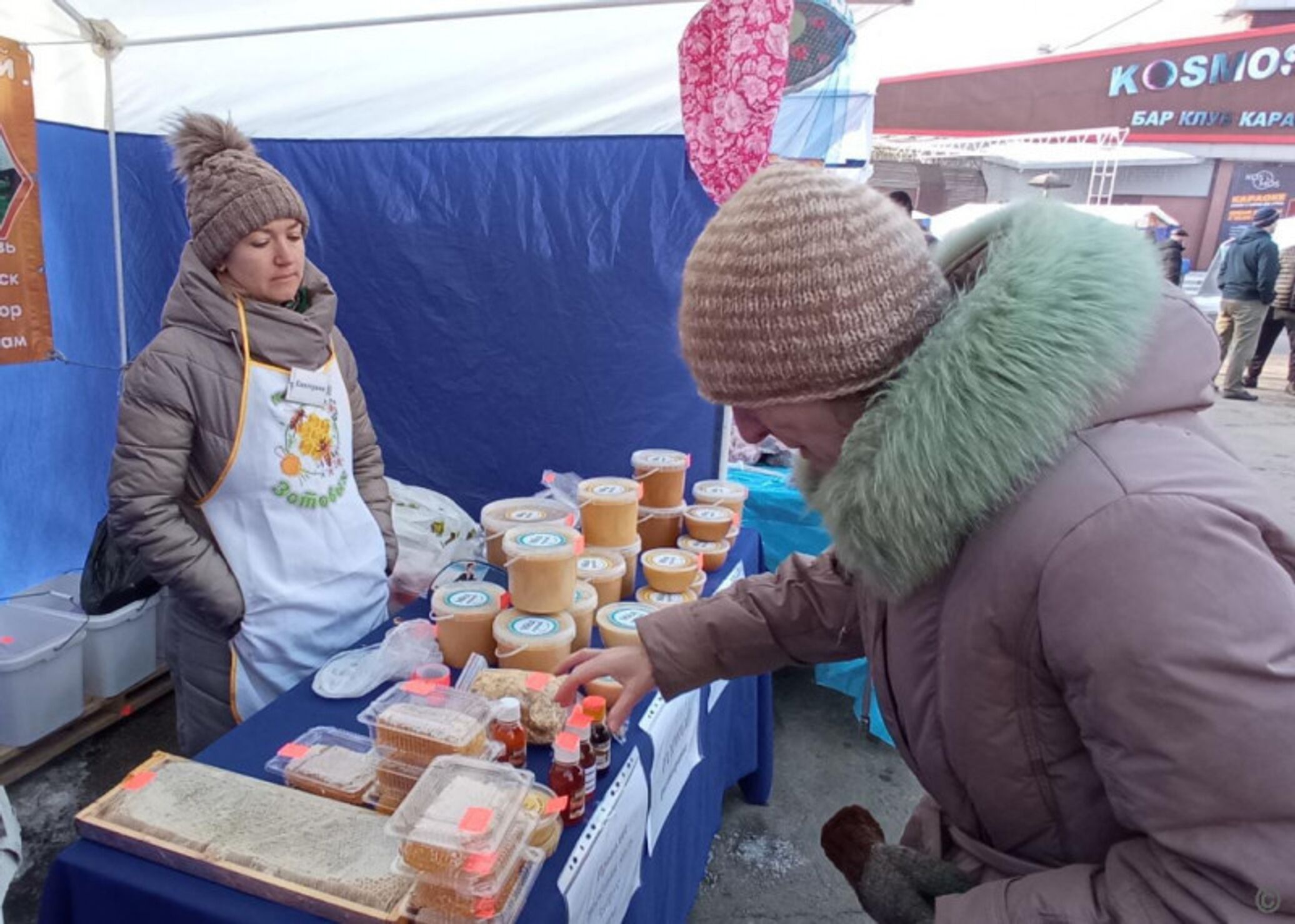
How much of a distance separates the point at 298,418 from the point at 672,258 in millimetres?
1422

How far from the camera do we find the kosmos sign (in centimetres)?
1661

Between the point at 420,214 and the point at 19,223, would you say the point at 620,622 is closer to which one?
the point at 420,214

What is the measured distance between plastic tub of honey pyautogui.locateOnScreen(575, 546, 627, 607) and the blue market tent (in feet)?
2.97

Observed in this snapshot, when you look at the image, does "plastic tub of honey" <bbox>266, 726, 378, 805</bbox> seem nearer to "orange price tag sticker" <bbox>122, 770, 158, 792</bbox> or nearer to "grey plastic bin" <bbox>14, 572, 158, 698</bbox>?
"orange price tag sticker" <bbox>122, 770, 158, 792</bbox>

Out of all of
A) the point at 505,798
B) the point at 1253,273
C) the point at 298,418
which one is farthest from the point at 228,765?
the point at 1253,273

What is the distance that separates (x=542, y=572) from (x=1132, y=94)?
71.6ft

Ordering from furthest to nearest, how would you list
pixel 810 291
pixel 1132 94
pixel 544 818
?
pixel 1132 94
pixel 544 818
pixel 810 291

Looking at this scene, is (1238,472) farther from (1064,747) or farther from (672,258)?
(672,258)

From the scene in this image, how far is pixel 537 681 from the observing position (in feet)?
4.99

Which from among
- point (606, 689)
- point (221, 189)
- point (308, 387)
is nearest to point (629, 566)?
point (606, 689)

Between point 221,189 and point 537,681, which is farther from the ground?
point 221,189

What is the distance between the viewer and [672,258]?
277 centimetres

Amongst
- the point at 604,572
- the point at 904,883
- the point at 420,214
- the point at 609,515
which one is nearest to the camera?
the point at 904,883

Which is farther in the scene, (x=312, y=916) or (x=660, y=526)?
(x=660, y=526)
